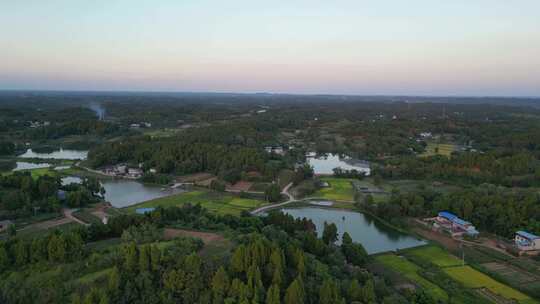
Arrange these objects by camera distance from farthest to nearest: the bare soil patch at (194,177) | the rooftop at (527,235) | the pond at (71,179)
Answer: the bare soil patch at (194,177) → the pond at (71,179) → the rooftop at (527,235)

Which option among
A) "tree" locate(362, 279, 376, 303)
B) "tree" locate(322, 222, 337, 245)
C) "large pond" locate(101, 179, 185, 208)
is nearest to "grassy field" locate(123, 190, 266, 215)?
"large pond" locate(101, 179, 185, 208)

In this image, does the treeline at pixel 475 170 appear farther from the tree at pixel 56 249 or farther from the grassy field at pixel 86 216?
the tree at pixel 56 249

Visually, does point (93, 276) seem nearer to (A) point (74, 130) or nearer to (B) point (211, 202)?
(B) point (211, 202)

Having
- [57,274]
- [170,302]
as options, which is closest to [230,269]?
[170,302]

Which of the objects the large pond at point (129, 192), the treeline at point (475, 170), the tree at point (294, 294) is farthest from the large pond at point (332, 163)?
the tree at point (294, 294)

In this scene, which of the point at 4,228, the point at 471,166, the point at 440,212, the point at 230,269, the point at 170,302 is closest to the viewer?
the point at 170,302

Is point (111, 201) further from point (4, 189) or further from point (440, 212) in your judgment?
point (440, 212)

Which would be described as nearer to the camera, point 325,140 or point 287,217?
point 287,217
